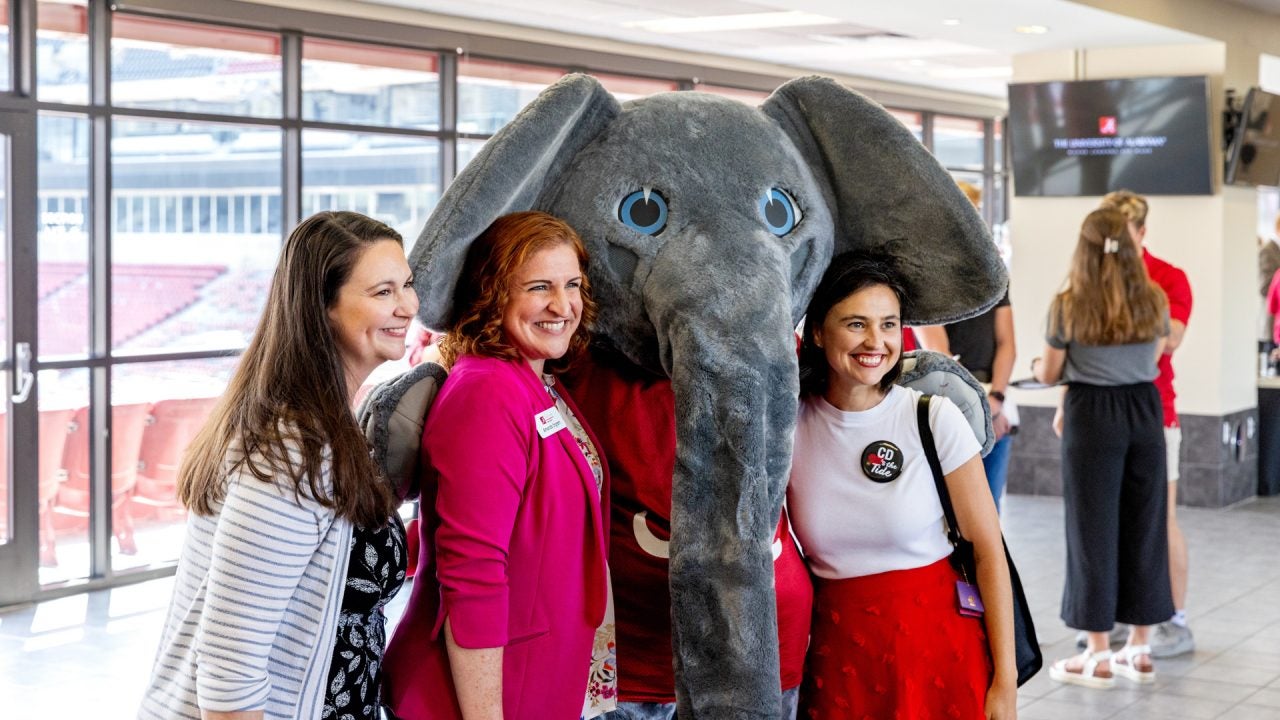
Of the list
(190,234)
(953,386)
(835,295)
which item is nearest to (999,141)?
(190,234)

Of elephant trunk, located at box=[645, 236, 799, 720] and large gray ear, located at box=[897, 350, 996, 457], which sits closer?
elephant trunk, located at box=[645, 236, 799, 720]

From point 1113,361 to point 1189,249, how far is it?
380 cm

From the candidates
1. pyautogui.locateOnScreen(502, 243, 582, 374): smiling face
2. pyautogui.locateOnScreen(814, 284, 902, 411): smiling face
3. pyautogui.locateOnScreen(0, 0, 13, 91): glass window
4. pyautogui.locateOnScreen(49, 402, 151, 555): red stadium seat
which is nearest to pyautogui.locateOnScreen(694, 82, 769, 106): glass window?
pyautogui.locateOnScreen(49, 402, 151, 555): red stadium seat

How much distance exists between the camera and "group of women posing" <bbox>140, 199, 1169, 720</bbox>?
72.3 inches

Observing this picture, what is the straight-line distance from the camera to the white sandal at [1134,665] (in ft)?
16.1

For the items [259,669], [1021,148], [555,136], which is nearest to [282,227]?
[1021,148]

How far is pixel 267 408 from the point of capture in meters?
1.86

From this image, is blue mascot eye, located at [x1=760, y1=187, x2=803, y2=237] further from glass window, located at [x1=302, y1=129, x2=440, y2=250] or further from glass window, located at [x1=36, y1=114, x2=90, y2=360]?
glass window, located at [x1=302, y1=129, x2=440, y2=250]

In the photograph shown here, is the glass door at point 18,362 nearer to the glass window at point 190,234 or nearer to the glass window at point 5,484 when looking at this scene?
the glass window at point 5,484

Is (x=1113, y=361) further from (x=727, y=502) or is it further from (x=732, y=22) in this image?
(x=732, y=22)

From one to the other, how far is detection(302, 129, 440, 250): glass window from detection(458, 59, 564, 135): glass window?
0.29m

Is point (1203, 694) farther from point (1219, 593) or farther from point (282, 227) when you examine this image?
point (282, 227)

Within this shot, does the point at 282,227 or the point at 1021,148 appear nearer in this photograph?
the point at 282,227

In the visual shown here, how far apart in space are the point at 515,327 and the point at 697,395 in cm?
28
